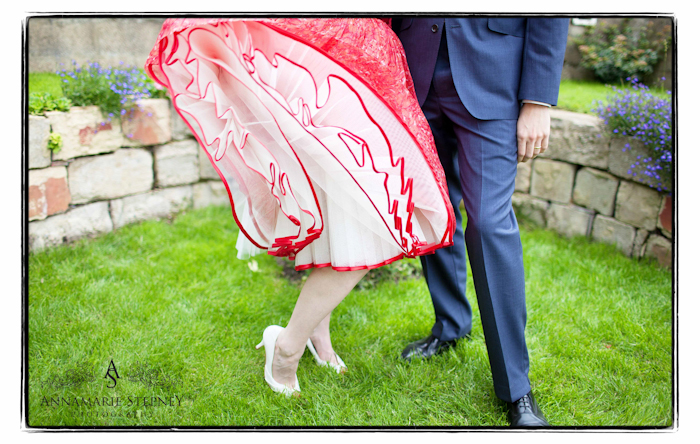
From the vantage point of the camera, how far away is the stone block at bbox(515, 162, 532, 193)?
11.1ft

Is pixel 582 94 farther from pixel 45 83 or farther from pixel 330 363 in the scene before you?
pixel 45 83

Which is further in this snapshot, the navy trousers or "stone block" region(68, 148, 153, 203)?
"stone block" region(68, 148, 153, 203)

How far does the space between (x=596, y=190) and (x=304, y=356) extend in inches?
84.4

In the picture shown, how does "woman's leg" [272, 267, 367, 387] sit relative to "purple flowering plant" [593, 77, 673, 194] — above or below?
below

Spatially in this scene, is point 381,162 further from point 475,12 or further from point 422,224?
point 475,12

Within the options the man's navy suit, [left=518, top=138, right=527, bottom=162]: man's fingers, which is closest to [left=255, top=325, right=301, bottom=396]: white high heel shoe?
the man's navy suit

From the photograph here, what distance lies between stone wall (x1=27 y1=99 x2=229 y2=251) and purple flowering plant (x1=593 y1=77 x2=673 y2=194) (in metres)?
2.56

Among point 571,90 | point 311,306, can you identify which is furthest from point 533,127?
point 571,90

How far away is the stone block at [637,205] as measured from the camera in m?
2.75

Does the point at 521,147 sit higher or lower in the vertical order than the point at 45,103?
lower

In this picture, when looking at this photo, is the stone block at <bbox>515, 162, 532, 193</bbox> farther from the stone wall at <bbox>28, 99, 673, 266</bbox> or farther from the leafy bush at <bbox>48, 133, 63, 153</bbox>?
the leafy bush at <bbox>48, 133, 63, 153</bbox>

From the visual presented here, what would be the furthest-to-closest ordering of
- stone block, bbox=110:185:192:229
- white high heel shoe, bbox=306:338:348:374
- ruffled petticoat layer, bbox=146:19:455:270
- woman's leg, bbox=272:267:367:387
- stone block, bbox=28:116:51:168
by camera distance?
stone block, bbox=110:185:192:229 < stone block, bbox=28:116:51:168 < white high heel shoe, bbox=306:338:348:374 < woman's leg, bbox=272:267:367:387 < ruffled petticoat layer, bbox=146:19:455:270

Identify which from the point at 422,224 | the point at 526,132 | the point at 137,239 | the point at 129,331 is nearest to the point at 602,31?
the point at 526,132

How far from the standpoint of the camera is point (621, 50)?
3707mm
